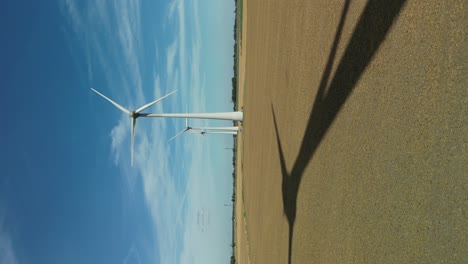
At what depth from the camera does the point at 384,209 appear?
32.5 ft

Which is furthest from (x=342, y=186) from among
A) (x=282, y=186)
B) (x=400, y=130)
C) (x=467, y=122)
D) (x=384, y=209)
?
(x=282, y=186)

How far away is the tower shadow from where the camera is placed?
1056cm

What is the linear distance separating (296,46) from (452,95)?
13.4 metres

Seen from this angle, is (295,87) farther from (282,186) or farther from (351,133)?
(351,133)

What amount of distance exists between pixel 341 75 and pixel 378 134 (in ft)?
11.3

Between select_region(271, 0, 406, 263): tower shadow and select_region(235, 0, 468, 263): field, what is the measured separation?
0.04 metres

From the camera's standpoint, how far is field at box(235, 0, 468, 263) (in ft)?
25.1

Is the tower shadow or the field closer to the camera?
the field

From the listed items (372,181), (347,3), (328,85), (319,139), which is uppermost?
(347,3)

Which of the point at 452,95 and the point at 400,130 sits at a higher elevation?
the point at 452,95

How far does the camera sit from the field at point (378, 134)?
25.1 feet

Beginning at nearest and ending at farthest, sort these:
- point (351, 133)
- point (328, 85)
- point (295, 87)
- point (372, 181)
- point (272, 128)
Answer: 1. point (372, 181)
2. point (351, 133)
3. point (328, 85)
4. point (295, 87)
5. point (272, 128)

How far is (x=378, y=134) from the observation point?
34.0 ft

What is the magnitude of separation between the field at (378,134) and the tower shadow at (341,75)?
42 mm
